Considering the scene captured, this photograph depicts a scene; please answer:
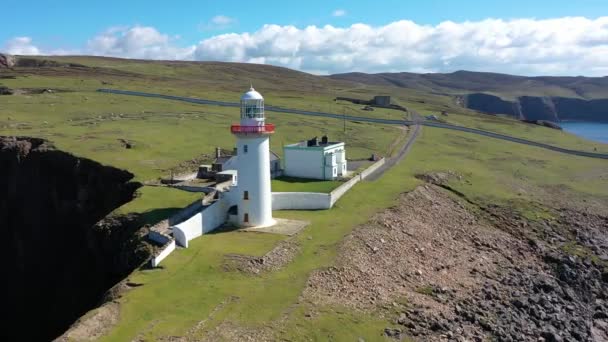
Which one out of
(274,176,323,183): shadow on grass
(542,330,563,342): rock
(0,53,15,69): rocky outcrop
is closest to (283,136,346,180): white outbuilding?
(274,176,323,183): shadow on grass

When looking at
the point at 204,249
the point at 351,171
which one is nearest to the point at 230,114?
the point at 351,171

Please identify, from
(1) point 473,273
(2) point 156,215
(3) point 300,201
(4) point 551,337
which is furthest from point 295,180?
(4) point 551,337

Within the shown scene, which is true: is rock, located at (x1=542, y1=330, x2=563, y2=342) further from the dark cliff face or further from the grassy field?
the dark cliff face

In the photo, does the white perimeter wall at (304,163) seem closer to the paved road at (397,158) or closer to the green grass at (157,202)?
the paved road at (397,158)

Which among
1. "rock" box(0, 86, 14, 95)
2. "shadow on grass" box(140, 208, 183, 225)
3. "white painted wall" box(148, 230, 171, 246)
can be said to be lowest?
"white painted wall" box(148, 230, 171, 246)

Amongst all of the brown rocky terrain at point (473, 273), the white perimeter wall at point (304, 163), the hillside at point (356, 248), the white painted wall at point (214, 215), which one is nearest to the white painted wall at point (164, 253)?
the hillside at point (356, 248)

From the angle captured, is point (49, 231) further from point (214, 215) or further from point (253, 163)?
point (253, 163)
